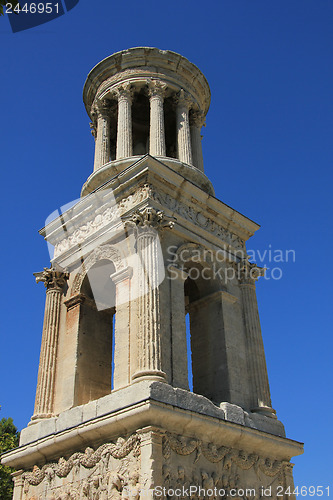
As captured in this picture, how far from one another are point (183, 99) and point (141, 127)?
237 centimetres

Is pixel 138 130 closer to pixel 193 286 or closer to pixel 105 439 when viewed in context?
pixel 193 286

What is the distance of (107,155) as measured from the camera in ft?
63.1

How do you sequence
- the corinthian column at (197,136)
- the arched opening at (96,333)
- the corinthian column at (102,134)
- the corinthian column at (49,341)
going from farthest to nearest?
1. the corinthian column at (197,136)
2. the corinthian column at (102,134)
3. the arched opening at (96,333)
4. the corinthian column at (49,341)

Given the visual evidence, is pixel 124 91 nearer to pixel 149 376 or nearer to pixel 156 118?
pixel 156 118

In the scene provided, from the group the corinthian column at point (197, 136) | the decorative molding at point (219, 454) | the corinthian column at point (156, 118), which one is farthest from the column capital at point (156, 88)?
the decorative molding at point (219, 454)

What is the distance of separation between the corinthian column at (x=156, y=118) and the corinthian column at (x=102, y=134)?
5.85ft

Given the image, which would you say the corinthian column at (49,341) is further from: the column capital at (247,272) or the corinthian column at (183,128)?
the corinthian column at (183,128)

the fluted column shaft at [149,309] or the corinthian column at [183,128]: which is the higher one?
the corinthian column at [183,128]

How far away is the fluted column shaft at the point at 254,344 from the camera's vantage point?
15.2 meters

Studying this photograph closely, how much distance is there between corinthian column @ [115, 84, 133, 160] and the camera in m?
18.0

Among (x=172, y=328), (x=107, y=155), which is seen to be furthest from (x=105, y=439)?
(x=107, y=155)

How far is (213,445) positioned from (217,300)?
14.1ft

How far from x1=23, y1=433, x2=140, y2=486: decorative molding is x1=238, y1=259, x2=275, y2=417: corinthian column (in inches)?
164

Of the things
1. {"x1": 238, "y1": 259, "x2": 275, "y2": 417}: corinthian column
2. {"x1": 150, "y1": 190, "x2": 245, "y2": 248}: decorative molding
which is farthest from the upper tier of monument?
{"x1": 238, "y1": 259, "x2": 275, "y2": 417}: corinthian column
